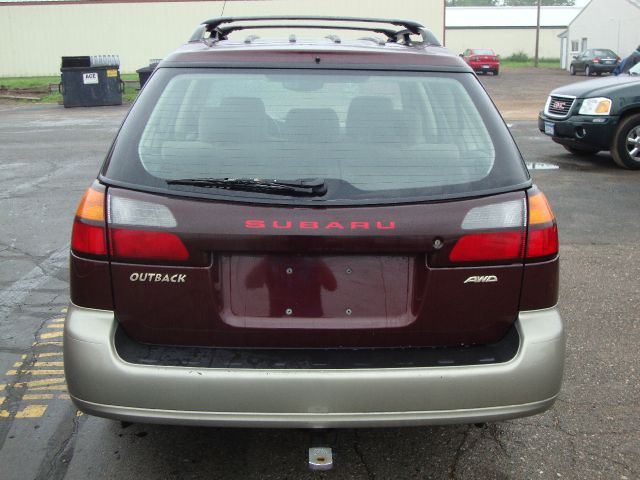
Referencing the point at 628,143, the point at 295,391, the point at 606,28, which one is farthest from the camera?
the point at 606,28

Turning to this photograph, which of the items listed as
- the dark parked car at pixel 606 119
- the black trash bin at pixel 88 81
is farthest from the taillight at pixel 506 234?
the black trash bin at pixel 88 81

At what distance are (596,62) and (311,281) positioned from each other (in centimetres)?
4636

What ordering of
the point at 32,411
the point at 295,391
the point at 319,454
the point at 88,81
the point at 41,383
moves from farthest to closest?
the point at 88,81
the point at 41,383
the point at 32,411
the point at 319,454
the point at 295,391

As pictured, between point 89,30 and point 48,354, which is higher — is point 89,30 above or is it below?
above

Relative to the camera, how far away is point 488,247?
8.24 ft

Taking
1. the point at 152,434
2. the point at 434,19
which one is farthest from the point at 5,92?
the point at 152,434

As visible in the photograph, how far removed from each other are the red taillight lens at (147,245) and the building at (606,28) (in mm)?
53631

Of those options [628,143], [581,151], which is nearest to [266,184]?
[628,143]

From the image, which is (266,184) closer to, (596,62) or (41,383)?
(41,383)

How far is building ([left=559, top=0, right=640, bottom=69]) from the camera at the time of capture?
169 ft

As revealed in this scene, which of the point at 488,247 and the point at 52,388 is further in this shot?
the point at 52,388

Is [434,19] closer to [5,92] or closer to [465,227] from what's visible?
[5,92]

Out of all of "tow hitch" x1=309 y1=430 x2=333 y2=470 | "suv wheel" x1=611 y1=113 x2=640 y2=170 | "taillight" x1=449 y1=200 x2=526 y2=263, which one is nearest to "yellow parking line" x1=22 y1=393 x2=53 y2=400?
"tow hitch" x1=309 y1=430 x2=333 y2=470

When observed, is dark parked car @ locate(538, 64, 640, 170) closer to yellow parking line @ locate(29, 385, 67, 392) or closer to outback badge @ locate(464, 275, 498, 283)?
outback badge @ locate(464, 275, 498, 283)
